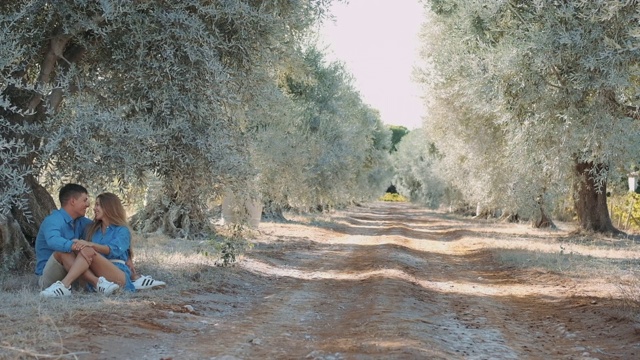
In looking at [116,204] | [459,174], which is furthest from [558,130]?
[459,174]

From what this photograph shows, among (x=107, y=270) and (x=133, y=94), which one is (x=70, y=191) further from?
(x=133, y=94)

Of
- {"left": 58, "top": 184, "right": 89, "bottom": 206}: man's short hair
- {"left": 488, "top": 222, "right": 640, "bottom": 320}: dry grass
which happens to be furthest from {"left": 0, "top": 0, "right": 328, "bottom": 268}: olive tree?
{"left": 488, "top": 222, "right": 640, "bottom": 320}: dry grass

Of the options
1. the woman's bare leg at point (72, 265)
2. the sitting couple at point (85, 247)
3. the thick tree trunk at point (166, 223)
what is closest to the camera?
the woman's bare leg at point (72, 265)

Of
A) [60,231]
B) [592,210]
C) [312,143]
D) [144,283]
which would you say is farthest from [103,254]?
[312,143]

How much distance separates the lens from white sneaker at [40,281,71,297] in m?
8.00

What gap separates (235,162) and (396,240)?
13282 mm

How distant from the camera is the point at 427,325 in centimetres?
772

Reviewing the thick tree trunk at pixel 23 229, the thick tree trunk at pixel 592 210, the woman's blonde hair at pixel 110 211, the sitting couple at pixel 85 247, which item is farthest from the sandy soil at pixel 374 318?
the thick tree trunk at pixel 592 210

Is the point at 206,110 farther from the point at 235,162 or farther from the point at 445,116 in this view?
the point at 445,116

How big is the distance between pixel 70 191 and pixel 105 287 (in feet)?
4.32

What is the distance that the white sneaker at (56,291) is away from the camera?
800 cm

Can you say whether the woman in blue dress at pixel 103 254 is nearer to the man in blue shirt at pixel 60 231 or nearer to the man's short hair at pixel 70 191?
the man in blue shirt at pixel 60 231

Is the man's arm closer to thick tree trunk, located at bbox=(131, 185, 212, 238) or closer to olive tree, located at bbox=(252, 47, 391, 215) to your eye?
thick tree trunk, located at bbox=(131, 185, 212, 238)

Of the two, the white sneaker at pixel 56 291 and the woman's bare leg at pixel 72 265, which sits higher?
the woman's bare leg at pixel 72 265
